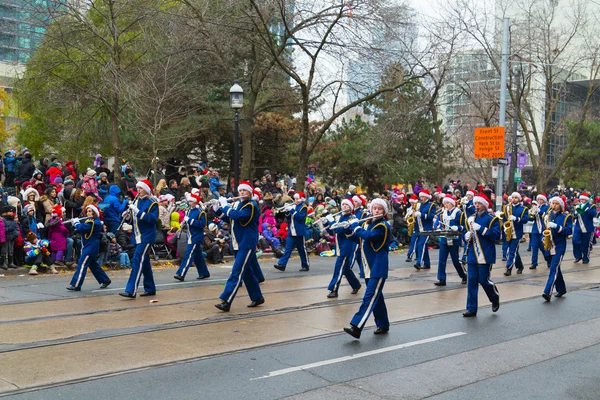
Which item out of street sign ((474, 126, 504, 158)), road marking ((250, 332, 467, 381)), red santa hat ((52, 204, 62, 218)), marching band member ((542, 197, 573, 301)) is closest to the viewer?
road marking ((250, 332, 467, 381))

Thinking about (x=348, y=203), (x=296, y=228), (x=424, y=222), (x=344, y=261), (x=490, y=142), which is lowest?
(x=344, y=261)

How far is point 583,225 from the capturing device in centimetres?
1947

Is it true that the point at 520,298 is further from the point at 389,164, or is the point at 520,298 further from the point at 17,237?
the point at 389,164

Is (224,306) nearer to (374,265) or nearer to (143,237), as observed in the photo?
(143,237)

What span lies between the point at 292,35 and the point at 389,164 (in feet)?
49.8

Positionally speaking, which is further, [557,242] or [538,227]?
[538,227]

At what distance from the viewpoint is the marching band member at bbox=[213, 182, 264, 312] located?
36.4 feet

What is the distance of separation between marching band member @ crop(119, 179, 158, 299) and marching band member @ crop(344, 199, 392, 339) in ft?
14.0

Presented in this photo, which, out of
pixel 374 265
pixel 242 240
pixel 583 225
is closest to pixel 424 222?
pixel 583 225

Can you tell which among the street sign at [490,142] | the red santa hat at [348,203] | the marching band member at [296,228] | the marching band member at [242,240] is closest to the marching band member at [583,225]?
the street sign at [490,142]

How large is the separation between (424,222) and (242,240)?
8342 millimetres

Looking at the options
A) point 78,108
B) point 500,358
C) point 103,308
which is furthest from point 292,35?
point 500,358

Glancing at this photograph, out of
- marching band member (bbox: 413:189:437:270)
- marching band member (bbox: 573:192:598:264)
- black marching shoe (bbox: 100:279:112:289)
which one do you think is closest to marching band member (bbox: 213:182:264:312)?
black marching shoe (bbox: 100:279:112:289)

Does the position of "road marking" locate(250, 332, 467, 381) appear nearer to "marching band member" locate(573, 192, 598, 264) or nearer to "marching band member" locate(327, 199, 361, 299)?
"marching band member" locate(327, 199, 361, 299)
